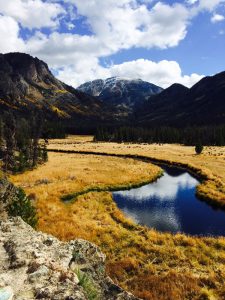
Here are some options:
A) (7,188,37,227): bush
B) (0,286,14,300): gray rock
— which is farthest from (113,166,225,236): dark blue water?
(0,286,14,300): gray rock

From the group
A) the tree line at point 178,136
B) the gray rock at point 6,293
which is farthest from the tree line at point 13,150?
the tree line at point 178,136

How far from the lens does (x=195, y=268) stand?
25812 millimetres

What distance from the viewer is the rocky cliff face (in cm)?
1178

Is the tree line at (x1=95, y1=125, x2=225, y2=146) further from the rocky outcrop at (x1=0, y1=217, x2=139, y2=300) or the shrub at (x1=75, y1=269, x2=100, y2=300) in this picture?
the shrub at (x1=75, y1=269, x2=100, y2=300)

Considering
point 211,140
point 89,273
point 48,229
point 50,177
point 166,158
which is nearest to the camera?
point 89,273

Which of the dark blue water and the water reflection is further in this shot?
the water reflection

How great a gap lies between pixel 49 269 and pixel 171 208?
127 ft

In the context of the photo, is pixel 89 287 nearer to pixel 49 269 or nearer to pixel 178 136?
pixel 49 269

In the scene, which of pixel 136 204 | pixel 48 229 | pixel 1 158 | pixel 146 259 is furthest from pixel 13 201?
pixel 1 158

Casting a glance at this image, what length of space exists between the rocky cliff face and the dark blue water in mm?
23775

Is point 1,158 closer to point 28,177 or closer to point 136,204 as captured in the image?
point 28,177

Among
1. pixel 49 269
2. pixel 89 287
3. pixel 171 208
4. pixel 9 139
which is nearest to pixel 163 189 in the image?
pixel 171 208

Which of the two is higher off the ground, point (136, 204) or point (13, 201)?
point (13, 201)

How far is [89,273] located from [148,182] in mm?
53837
